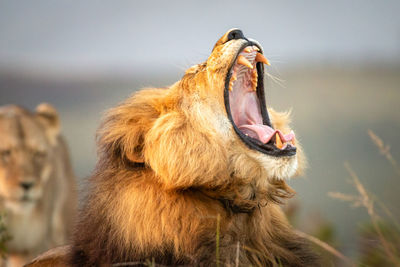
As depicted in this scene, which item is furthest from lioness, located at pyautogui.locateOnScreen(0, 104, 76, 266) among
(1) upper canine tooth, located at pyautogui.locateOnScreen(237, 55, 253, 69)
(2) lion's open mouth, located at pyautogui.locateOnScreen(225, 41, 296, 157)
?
(1) upper canine tooth, located at pyautogui.locateOnScreen(237, 55, 253, 69)

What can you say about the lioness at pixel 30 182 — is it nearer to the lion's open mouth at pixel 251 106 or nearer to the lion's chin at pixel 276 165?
the lion's open mouth at pixel 251 106

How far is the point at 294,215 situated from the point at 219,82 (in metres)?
5.02

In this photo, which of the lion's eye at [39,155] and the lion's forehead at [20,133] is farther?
the lion's eye at [39,155]

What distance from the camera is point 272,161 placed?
3.52 metres

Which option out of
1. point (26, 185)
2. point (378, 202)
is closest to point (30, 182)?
point (26, 185)

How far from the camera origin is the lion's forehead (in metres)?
7.59

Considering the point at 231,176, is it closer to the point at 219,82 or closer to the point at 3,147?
the point at 219,82

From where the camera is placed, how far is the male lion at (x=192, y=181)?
11.2 ft

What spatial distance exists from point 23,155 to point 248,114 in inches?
170

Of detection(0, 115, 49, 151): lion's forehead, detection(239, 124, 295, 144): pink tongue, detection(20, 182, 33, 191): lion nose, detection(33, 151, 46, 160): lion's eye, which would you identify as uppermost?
detection(239, 124, 295, 144): pink tongue

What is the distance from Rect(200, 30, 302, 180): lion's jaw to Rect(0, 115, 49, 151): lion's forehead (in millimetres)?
4261

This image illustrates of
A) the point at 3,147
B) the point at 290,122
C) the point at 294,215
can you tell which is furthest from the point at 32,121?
the point at 290,122

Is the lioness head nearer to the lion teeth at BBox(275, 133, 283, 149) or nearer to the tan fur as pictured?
the tan fur

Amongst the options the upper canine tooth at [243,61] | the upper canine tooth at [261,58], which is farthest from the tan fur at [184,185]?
the upper canine tooth at [261,58]
